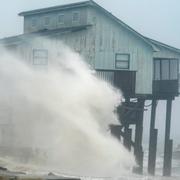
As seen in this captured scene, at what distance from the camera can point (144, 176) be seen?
34969mm

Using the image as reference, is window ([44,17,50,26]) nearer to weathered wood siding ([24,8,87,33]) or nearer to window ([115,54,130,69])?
weathered wood siding ([24,8,87,33])

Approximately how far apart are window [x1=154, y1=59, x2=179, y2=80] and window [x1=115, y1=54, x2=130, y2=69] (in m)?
2.10

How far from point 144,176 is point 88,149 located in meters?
3.58

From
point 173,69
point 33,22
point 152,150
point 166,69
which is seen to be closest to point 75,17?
point 33,22

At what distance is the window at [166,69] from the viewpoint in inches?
1476

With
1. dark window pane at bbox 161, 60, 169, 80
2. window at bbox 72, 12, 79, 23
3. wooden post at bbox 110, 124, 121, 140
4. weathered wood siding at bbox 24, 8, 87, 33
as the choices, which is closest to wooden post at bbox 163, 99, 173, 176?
dark window pane at bbox 161, 60, 169, 80

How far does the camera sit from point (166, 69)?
124 ft

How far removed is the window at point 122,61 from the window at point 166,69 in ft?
6.89

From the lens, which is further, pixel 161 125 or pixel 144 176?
pixel 161 125

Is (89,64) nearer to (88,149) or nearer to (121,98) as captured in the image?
(121,98)

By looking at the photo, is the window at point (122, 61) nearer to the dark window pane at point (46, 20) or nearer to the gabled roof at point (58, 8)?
the gabled roof at point (58, 8)

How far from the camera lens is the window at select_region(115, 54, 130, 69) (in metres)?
36.2

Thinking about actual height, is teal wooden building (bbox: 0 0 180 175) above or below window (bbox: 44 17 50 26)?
below

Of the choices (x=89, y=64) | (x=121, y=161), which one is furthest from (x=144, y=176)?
(x=89, y=64)
